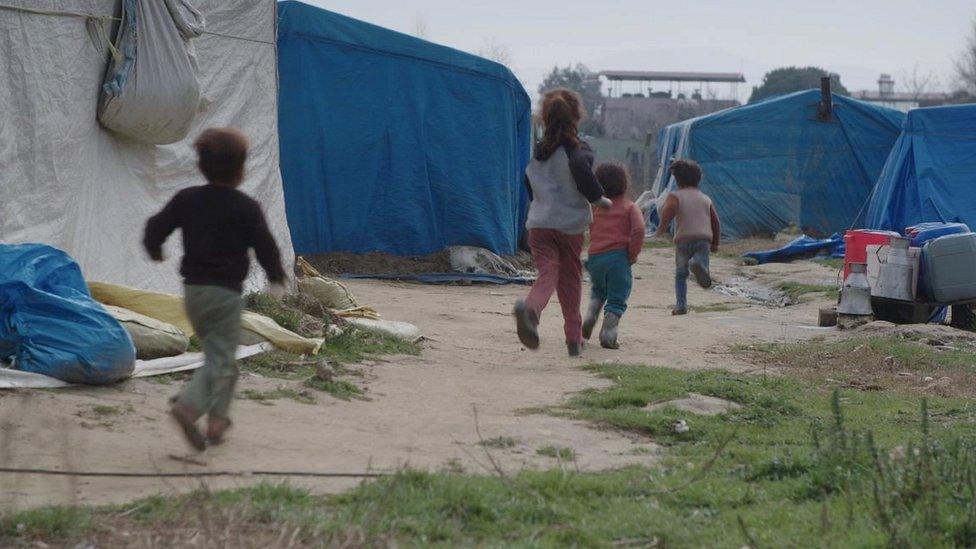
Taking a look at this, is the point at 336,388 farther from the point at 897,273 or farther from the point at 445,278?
the point at 445,278

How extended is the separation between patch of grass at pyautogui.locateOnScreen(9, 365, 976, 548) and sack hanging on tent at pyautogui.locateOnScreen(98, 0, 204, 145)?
4571 mm

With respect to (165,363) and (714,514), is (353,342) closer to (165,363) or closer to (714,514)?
(165,363)

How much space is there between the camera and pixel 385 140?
14742 mm

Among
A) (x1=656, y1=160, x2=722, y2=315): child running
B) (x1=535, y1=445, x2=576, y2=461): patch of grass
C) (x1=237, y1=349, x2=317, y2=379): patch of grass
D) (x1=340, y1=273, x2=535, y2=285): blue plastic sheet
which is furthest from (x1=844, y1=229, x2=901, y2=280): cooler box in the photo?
(x1=535, y1=445, x2=576, y2=461): patch of grass

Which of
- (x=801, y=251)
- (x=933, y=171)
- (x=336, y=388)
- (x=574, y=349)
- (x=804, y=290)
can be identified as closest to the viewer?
(x=336, y=388)

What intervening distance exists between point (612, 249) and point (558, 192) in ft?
2.97

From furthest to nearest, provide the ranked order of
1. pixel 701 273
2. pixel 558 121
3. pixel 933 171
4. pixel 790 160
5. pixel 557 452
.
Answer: pixel 790 160, pixel 933 171, pixel 701 273, pixel 558 121, pixel 557 452

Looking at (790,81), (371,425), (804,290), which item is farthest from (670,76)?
(371,425)

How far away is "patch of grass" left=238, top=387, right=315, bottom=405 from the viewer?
20.3 ft

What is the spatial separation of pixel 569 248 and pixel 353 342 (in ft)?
5.25

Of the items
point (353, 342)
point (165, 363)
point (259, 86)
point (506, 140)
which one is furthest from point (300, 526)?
point (506, 140)

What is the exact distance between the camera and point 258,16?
1017 centimetres

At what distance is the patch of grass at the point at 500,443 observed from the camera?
17.6 ft

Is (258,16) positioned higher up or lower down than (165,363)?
higher up
